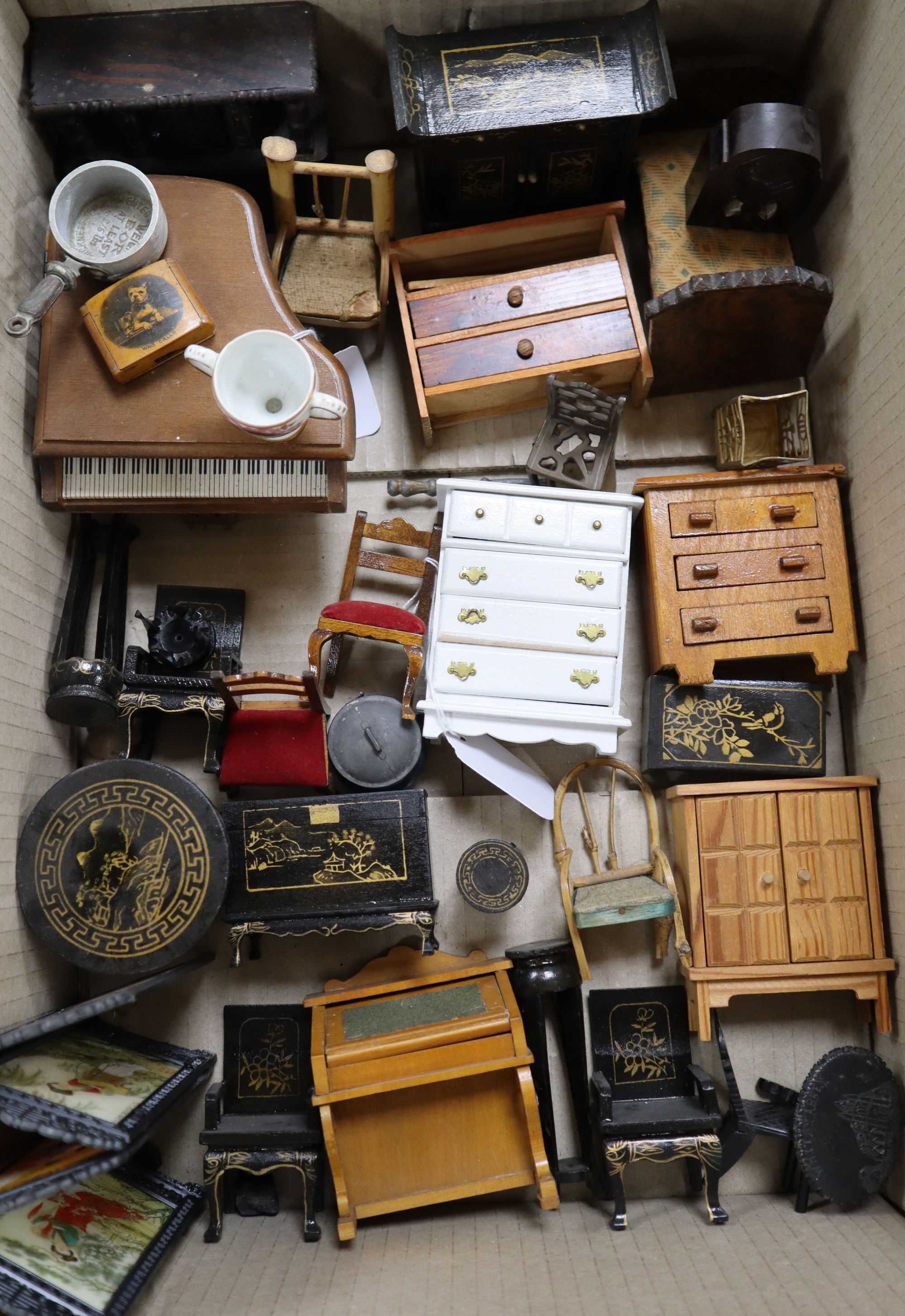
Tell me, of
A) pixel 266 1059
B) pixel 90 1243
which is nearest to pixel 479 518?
pixel 266 1059

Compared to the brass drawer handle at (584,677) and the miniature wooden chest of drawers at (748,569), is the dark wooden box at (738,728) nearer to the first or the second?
the miniature wooden chest of drawers at (748,569)

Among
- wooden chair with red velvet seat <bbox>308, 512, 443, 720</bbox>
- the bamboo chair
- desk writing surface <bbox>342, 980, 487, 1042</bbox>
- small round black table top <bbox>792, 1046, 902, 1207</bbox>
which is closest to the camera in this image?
small round black table top <bbox>792, 1046, 902, 1207</bbox>

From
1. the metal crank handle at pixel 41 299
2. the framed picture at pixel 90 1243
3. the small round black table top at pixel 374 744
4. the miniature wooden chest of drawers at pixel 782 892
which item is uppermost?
A: the metal crank handle at pixel 41 299

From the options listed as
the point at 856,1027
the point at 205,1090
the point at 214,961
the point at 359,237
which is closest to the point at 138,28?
the point at 359,237

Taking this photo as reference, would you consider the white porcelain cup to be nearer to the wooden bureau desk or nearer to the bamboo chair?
the bamboo chair

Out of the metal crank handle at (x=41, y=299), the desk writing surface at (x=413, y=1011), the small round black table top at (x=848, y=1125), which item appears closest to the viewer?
the metal crank handle at (x=41, y=299)

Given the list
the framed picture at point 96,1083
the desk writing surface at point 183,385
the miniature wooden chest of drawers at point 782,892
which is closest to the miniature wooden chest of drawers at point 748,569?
the miniature wooden chest of drawers at point 782,892

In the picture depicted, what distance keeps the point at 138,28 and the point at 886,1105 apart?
4.78 meters

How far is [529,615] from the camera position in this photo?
3510 mm

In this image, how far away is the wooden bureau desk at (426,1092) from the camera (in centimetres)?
331

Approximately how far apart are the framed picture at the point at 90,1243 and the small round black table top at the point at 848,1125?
2.27 metres

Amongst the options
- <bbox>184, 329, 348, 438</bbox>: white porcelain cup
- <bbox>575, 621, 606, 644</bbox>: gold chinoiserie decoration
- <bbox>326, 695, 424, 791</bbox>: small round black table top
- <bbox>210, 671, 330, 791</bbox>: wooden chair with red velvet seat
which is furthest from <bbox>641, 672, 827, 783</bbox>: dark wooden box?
<bbox>184, 329, 348, 438</bbox>: white porcelain cup

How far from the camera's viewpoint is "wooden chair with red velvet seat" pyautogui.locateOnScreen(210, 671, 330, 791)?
3.54 m

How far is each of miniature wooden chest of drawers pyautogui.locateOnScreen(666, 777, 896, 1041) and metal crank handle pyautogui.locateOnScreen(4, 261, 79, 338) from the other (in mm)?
2845
